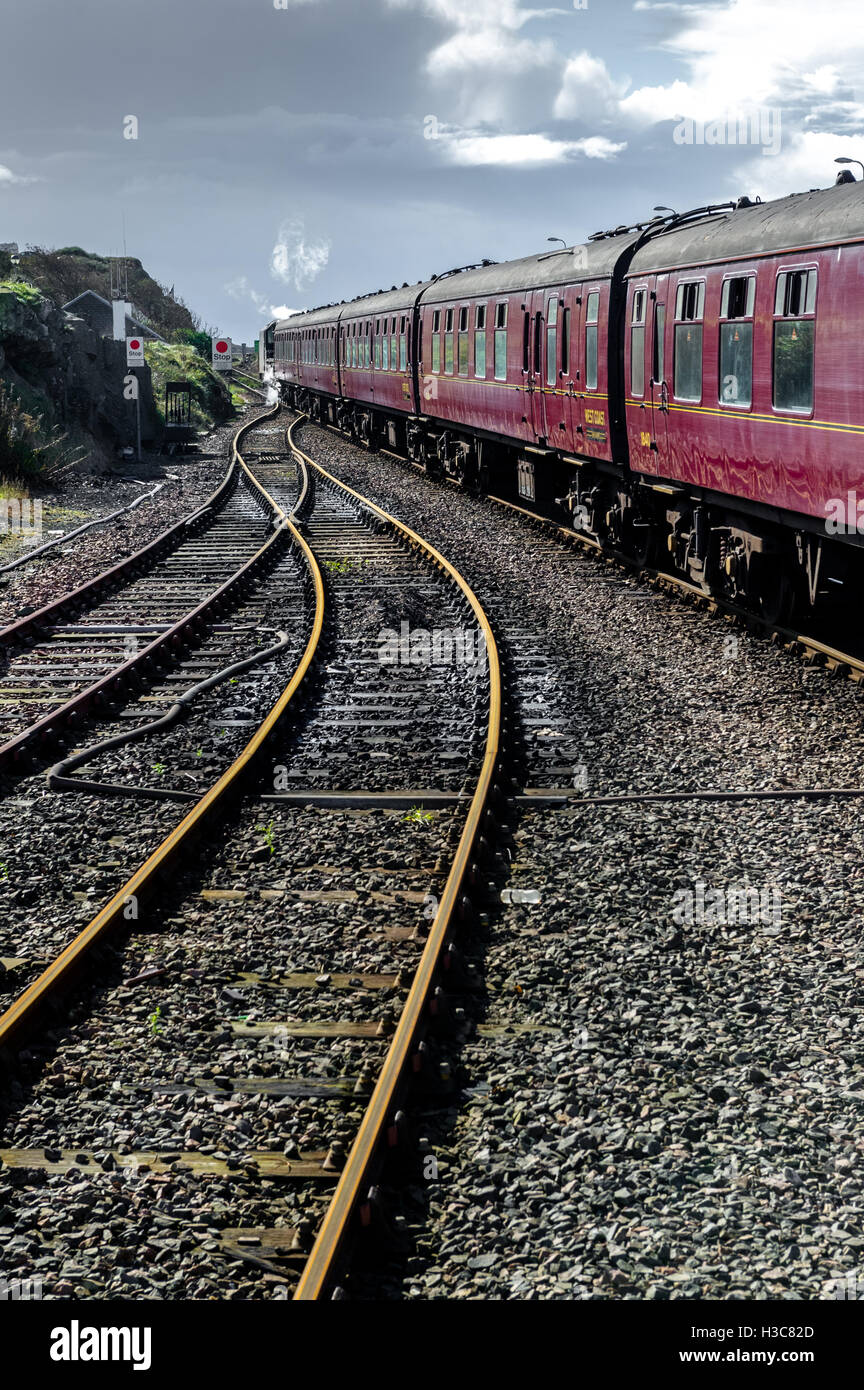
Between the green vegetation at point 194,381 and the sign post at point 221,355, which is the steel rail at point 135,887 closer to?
the green vegetation at point 194,381

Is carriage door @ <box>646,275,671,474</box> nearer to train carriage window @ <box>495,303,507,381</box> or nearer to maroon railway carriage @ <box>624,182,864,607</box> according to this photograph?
maroon railway carriage @ <box>624,182,864,607</box>

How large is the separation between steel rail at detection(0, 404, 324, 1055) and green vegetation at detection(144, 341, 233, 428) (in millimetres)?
38324

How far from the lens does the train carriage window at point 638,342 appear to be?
14378mm

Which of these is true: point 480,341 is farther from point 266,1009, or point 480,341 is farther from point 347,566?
point 266,1009

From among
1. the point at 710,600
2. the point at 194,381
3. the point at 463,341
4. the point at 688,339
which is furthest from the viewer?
the point at 194,381

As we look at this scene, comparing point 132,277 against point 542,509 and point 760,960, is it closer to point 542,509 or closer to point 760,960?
point 542,509

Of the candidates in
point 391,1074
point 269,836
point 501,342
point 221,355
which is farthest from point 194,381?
point 391,1074

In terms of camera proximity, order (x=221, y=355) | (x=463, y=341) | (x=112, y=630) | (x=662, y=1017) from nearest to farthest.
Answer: (x=662, y=1017), (x=112, y=630), (x=463, y=341), (x=221, y=355)

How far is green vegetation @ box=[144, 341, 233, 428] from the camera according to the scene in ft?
164

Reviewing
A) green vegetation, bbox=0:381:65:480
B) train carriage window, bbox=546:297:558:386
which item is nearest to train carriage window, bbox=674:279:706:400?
train carriage window, bbox=546:297:558:386

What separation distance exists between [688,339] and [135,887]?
866cm

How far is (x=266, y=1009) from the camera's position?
5512 mm

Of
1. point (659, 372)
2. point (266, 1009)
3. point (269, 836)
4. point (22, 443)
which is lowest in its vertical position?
point (266, 1009)

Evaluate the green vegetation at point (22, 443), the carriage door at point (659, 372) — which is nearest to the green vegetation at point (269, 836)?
the carriage door at point (659, 372)
